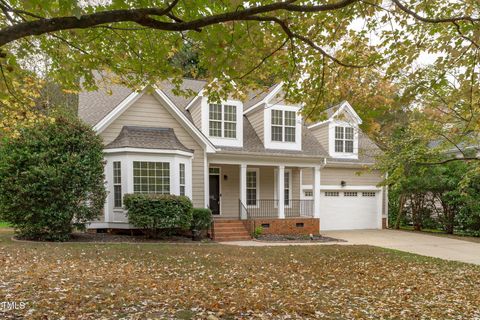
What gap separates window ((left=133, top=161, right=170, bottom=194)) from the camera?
43.8ft

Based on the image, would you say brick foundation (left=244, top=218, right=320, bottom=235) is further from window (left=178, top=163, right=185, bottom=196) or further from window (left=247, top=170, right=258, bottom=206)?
window (left=178, top=163, right=185, bottom=196)

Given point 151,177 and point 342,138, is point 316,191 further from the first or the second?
point 151,177

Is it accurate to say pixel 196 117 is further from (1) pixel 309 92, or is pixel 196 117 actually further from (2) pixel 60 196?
(1) pixel 309 92

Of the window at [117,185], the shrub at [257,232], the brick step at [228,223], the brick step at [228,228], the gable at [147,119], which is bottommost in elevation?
the shrub at [257,232]

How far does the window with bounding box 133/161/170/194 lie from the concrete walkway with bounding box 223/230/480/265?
338 cm

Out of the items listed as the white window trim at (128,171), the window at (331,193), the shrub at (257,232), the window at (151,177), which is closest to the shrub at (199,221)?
the white window trim at (128,171)

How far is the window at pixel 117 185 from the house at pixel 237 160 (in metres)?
0.04

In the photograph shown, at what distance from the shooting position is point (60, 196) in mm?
11336

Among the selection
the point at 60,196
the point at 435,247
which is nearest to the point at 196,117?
the point at 60,196

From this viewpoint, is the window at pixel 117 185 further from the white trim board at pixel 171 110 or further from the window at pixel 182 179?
the window at pixel 182 179

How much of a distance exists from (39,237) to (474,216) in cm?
1836

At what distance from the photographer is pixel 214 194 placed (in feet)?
56.1

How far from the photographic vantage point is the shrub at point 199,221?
537 inches

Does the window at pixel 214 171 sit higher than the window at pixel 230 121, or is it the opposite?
the window at pixel 230 121
